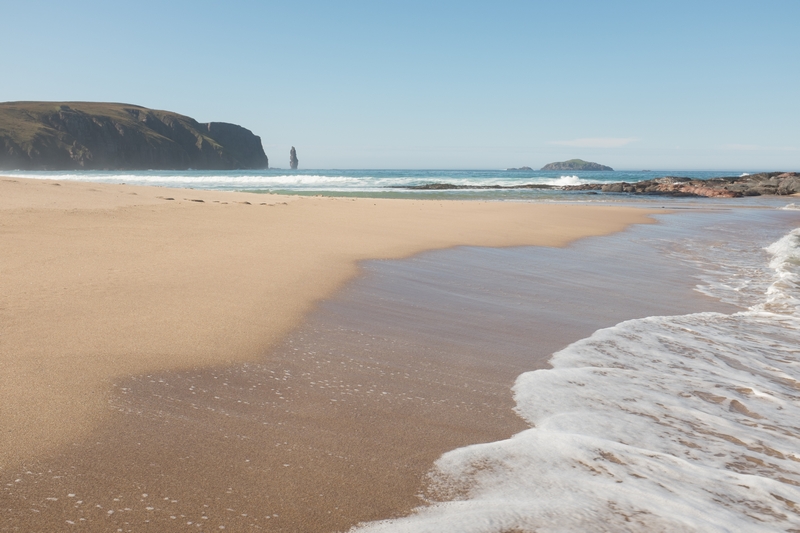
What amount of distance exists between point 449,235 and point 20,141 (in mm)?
121245

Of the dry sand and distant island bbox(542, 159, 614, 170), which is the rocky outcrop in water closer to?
the dry sand

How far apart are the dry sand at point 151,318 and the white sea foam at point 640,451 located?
0.22 m

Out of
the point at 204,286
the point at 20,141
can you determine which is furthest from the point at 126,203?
the point at 20,141

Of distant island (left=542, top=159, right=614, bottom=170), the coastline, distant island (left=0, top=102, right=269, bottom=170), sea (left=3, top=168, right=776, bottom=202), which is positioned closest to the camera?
the coastline

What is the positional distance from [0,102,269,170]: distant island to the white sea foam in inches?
4824

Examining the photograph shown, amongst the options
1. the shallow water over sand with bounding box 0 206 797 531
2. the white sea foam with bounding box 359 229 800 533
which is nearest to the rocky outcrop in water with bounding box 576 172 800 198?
the shallow water over sand with bounding box 0 206 797 531

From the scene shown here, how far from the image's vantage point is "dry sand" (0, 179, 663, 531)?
2.36 m

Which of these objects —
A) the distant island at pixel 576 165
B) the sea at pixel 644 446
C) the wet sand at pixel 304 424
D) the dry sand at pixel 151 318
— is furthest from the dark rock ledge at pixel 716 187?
the distant island at pixel 576 165

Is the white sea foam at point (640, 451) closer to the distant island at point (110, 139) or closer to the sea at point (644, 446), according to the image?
the sea at point (644, 446)

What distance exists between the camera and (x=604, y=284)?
6.62 metres

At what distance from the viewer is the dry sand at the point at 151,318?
2.36 m

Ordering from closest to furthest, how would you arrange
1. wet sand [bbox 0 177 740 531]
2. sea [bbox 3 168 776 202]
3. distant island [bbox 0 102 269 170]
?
wet sand [bbox 0 177 740 531]
sea [bbox 3 168 776 202]
distant island [bbox 0 102 269 170]

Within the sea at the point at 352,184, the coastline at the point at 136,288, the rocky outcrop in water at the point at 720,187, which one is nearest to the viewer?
the coastline at the point at 136,288

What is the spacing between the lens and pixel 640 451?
2.53 meters
